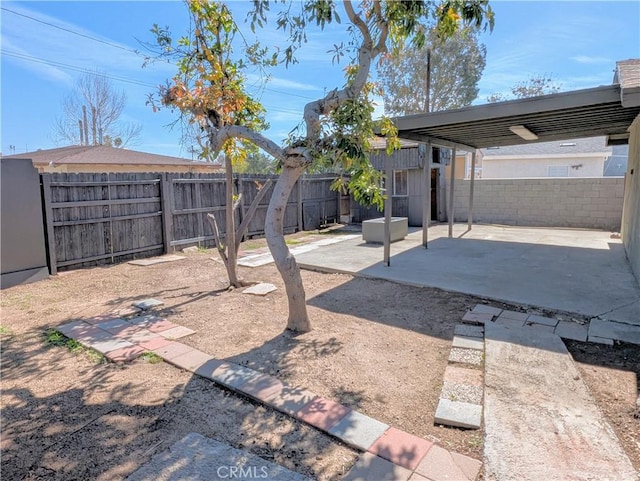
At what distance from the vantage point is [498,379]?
287cm

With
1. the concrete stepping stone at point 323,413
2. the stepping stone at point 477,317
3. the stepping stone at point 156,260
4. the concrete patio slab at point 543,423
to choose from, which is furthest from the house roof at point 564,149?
the concrete stepping stone at point 323,413

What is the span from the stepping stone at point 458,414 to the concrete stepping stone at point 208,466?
97 centimetres

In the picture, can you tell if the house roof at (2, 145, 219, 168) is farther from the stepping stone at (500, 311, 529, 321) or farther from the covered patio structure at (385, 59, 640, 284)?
the stepping stone at (500, 311, 529, 321)

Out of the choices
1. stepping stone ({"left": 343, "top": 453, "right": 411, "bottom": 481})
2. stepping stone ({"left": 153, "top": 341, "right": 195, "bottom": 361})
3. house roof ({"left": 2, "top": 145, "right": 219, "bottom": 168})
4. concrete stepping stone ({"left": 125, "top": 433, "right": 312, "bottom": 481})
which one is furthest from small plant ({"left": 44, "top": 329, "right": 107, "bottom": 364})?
house roof ({"left": 2, "top": 145, "right": 219, "bottom": 168})

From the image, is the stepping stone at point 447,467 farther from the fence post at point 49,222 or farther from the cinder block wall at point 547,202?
the cinder block wall at point 547,202

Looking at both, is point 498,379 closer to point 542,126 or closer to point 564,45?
point 542,126

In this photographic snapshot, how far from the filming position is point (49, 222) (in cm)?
640

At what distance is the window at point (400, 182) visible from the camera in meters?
13.3

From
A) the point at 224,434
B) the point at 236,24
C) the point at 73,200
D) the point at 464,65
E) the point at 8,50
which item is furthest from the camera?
the point at 464,65

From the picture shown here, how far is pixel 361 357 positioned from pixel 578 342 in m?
2.02

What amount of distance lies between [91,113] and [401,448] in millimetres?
24997

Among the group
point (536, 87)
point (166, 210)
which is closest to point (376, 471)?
point (166, 210)

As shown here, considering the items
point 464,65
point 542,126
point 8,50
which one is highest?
point 464,65

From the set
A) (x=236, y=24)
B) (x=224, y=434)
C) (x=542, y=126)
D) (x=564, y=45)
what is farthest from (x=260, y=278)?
(x=564, y=45)
